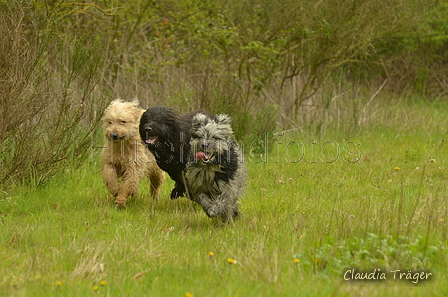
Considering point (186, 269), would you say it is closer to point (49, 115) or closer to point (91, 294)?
point (91, 294)

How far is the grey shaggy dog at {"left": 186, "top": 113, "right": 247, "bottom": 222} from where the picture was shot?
5.58 m

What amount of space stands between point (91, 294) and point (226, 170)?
245cm

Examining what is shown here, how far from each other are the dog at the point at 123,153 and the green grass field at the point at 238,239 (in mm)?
267

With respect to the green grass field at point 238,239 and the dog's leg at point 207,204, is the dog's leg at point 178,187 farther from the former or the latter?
the dog's leg at point 207,204

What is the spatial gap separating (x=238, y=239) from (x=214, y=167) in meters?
0.99

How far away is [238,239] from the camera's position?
16.3 ft

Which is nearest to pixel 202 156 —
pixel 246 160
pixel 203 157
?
pixel 203 157

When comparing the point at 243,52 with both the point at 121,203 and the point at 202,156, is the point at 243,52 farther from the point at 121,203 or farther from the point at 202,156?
the point at 202,156

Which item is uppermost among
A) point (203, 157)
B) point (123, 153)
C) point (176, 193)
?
point (203, 157)

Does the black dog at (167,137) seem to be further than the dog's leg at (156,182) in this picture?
No

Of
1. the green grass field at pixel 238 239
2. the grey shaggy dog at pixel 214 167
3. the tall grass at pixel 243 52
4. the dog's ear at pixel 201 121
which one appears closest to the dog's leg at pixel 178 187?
the green grass field at pixel 238 239

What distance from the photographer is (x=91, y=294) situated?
3.60 m

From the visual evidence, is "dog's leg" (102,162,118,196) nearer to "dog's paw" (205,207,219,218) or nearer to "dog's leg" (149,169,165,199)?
"dog's leg" (149,169,165,199)

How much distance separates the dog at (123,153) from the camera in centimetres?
678
